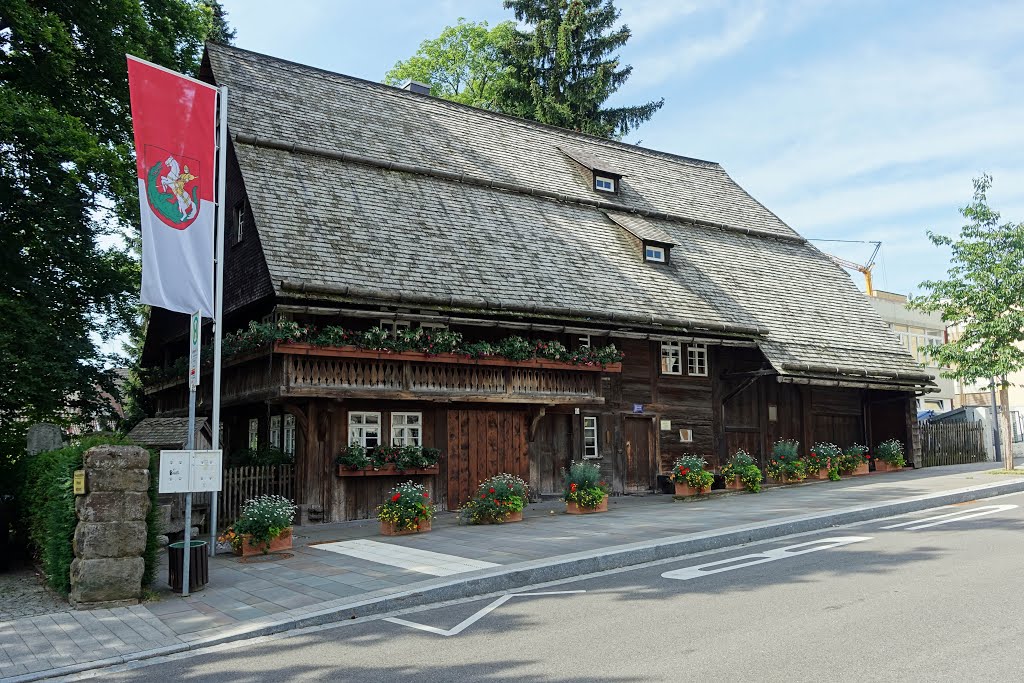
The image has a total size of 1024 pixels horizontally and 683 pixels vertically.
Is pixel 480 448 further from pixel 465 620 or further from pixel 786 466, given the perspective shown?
pixel 465 620

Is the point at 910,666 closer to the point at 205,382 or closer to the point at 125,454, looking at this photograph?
the point at 125,454

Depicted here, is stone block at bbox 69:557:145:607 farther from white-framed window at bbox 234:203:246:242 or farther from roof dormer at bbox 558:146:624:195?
roof dormer at bbox 558:146:624:195

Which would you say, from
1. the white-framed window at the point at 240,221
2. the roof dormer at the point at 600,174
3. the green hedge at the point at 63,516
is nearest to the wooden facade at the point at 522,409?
the white-framed window at the point at 240,221

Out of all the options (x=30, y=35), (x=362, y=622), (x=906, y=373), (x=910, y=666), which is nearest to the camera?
(x=910, y=666)

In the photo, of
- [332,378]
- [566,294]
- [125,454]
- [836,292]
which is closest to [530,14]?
[836,292]

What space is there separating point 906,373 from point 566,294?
12888mm

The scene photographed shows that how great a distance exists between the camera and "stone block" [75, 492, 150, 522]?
9.74m

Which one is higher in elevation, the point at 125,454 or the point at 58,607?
the point at 125,454

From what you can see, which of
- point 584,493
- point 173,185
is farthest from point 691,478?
point 173,185

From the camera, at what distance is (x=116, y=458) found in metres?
9.91

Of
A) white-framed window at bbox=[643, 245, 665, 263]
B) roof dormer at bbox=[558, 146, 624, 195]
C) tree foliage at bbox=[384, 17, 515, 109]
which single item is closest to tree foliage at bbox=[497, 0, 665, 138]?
tree foliage at bbox=[384, 17, 515, 109]

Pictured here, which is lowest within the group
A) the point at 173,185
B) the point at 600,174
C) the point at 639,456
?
the point at 639,456

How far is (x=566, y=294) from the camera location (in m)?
20.4

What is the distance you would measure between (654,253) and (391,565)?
15850 mm
